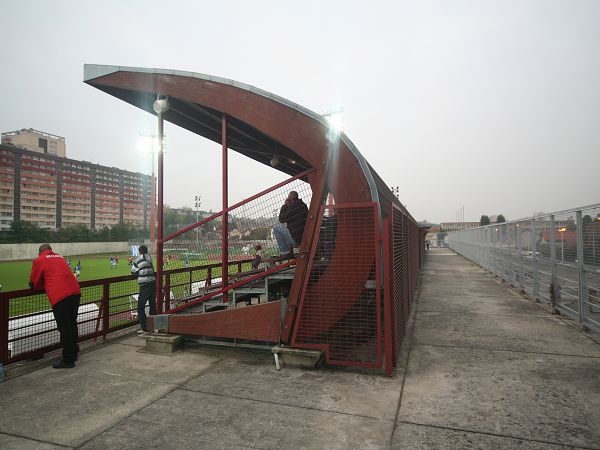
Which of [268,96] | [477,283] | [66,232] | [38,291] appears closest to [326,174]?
[268,96]

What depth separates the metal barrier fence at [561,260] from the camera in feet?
20.0

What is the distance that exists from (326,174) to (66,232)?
87.7 m

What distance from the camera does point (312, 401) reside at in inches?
145

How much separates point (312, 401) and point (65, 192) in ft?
417

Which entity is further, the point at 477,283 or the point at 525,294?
the point at 477,283

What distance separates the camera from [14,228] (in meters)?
64.9

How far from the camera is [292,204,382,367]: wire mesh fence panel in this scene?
4.70 meters

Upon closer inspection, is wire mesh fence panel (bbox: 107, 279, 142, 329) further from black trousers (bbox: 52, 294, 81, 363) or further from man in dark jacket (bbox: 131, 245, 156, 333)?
black trousers (bbox: 52, 294, 81, 363)

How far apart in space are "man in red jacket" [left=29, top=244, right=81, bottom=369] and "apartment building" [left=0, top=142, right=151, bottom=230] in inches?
4295

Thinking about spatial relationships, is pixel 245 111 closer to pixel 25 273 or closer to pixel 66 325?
pixel 66 325

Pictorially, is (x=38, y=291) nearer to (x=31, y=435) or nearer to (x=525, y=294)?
(x=31, y=435)

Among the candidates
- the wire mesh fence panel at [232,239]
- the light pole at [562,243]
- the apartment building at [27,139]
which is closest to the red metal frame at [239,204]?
the wire mesh fence panel at [232,239]

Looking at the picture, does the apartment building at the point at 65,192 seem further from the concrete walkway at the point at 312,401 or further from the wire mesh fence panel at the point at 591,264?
the wire mesh fence panel at the point at 591,264

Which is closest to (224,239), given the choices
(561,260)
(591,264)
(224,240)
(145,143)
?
(224,240)
